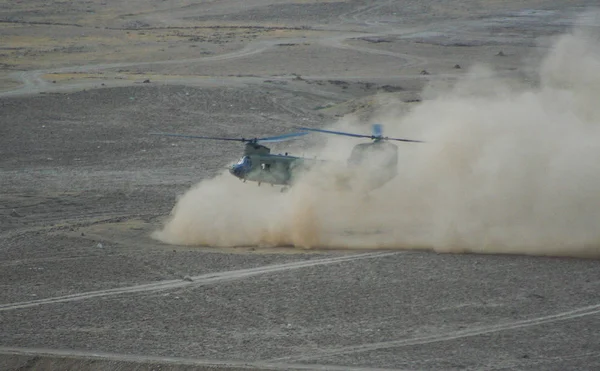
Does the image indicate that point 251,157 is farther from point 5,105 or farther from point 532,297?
point 5,105

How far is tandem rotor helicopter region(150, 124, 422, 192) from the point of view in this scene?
82.5 feet

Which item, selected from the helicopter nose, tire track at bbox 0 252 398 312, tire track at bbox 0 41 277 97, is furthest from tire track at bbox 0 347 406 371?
tire track at bbox 0 41 277 97

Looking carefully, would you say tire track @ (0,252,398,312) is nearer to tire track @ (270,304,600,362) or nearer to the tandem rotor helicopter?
the tandem rotor helicopter

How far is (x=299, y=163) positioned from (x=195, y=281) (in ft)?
17.5

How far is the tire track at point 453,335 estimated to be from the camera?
56.5 feet

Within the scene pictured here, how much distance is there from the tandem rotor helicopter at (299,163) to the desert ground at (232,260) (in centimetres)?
70

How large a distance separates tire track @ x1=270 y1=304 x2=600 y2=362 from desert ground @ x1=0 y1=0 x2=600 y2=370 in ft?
0.16

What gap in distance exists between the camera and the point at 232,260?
23.0 meters

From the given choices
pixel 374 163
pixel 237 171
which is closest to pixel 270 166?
pixel 237 171

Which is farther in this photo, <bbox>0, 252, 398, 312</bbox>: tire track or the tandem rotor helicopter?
the tandem rotor helicopter

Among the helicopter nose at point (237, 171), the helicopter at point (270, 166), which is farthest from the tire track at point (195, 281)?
the helicopter nose at point (237, 171)

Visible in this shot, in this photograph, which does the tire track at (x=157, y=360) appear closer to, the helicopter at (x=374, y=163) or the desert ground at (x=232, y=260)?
the desert ground at (x=232, y=260)

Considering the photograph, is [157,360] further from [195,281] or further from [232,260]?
[232,260]

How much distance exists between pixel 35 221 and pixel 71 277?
567cm
